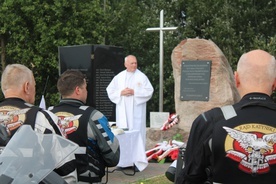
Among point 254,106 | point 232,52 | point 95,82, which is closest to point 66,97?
Result: point 254,106

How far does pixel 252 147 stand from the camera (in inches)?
101

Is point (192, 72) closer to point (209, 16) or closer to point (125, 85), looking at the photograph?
point (125, 85)

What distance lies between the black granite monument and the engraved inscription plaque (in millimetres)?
1539

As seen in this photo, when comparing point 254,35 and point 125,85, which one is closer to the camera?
point 125,85

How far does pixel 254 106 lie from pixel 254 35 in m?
15.9

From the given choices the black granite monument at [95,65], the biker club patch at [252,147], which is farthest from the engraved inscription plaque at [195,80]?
the biker club patch at [252,147]

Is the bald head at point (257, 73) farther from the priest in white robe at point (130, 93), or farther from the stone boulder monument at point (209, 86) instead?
the stone boulder monument at point (209, 86)

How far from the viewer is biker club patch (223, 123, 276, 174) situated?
2.55m

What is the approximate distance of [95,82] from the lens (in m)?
10.2

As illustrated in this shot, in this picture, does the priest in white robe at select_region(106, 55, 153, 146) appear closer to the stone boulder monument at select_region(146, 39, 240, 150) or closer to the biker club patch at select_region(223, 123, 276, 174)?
the stone boulder monument at select_region(146, 39, 240, 150)

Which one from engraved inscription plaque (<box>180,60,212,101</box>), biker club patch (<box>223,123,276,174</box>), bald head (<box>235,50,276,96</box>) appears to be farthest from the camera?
engraved inscription plaque (<box>180,60,212,101</box>)

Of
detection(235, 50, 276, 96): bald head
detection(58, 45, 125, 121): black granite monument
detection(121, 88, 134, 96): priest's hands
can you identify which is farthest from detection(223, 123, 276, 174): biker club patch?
detection(58, 45, 125, 121): black granite monument

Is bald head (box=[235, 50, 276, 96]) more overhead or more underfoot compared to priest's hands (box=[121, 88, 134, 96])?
more overhead

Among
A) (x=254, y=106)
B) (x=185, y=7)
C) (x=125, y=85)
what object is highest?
(x=185, y=7)
